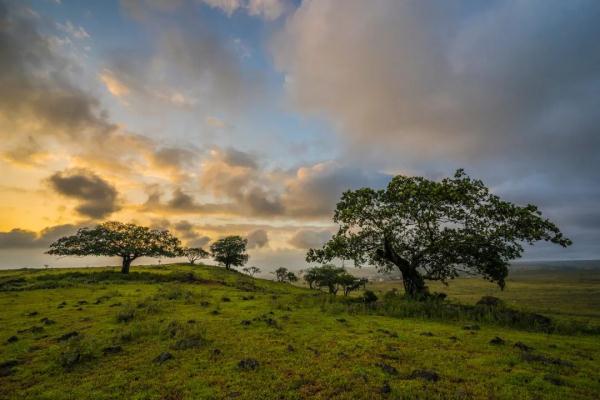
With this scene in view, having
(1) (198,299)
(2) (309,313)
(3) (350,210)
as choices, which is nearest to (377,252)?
(3) (350,210)

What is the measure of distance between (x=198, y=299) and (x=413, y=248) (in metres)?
26.6

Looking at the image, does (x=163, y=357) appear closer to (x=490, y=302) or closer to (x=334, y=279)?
(x=490, y=302)

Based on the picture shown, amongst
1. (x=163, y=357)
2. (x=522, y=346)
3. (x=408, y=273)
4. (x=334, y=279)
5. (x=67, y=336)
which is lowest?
(x=334, y=279)

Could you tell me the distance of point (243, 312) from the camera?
98.6ft

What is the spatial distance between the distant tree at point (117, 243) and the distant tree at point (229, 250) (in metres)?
25.1

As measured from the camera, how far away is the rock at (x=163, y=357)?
16.2 m

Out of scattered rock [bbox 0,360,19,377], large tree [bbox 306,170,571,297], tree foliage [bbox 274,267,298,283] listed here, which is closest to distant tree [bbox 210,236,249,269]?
tree foliage [bbox 274,267,298,283]

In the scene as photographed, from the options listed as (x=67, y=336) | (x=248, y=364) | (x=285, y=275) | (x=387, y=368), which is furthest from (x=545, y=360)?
(x=285, y=275)

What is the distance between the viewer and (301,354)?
55.4ft

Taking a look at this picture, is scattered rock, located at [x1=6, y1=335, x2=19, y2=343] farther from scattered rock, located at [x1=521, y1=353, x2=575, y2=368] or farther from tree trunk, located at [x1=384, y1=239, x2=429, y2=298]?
tree trunk, located at [x1=384, y1=239, x2=429, y2=298]

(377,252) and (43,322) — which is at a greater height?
(377,252)

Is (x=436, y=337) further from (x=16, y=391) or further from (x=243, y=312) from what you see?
(x=16, y=391)

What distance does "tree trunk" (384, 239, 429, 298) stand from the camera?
121 ft

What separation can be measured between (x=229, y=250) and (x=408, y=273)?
7664 cm
